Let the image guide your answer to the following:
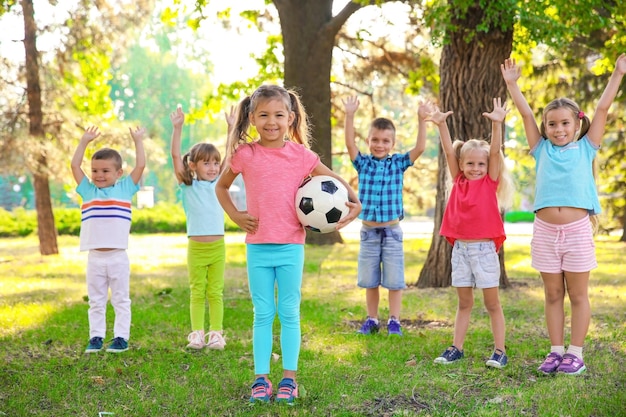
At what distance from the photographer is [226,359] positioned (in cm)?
572

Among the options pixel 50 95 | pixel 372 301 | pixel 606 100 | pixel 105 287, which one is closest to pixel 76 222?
pixel 50 95

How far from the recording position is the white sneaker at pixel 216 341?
6152mm

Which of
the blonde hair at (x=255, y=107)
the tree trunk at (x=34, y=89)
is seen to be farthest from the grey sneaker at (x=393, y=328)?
the tree trunk at (x=34, y=89)

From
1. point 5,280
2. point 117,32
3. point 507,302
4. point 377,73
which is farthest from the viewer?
point 377,73

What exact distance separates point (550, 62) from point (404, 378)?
54.2 feet

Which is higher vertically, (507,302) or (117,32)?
(117,32)

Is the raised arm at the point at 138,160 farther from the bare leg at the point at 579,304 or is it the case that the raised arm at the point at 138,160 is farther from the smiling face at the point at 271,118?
the bare leg at the point at 579,304

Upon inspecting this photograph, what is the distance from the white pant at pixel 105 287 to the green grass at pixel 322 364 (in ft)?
0.85

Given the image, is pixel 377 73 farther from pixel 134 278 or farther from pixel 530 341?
pixel 530 341

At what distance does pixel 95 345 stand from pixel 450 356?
2902 mm

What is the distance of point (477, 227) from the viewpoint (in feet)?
18.3

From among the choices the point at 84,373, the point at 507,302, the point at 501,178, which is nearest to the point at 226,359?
the point at 84,373

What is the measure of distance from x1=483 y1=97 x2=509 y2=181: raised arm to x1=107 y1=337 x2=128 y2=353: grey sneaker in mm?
3289

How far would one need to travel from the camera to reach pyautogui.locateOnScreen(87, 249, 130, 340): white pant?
20.0 feet
